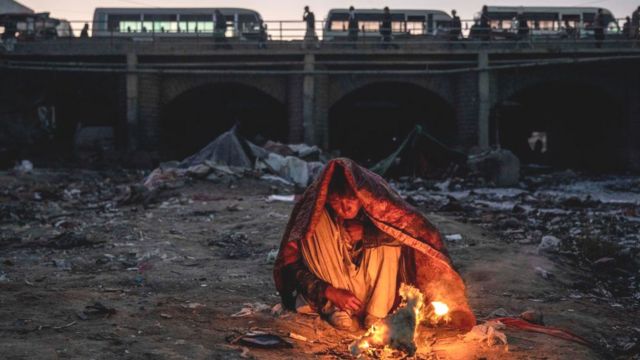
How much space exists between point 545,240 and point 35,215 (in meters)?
7.97

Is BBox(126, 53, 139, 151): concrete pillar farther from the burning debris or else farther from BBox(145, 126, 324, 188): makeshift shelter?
the burning debris

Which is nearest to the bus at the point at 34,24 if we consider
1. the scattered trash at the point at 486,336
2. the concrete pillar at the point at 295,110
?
the concrete pillar at the point at 295,110

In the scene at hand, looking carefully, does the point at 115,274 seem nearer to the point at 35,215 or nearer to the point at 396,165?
the point at 35,215

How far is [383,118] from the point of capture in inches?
1158

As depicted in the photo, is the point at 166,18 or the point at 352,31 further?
the point at 166,18

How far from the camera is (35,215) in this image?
988 cm

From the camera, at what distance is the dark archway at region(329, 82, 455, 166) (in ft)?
81.3

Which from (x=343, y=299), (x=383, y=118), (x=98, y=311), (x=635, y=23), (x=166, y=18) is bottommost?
(x=98, y=311)

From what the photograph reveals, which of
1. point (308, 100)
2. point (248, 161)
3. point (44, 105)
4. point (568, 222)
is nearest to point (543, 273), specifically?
point (568, 222)

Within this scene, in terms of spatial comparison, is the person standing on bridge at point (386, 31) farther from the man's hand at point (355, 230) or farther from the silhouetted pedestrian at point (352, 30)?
the man's hand at point (355, 230)

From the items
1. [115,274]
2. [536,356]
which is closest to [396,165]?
[115,274]

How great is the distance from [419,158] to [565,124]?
1367cm

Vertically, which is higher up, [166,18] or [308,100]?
[166,18]

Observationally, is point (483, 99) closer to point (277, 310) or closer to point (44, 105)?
point (44, 105)
